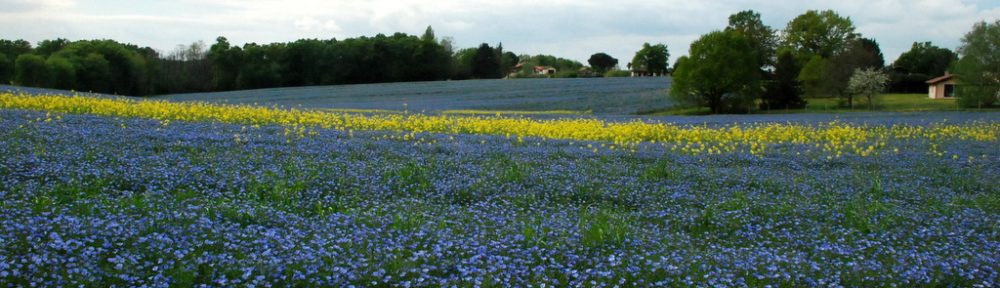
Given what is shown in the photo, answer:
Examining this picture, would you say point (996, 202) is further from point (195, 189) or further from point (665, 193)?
point (195, 189)

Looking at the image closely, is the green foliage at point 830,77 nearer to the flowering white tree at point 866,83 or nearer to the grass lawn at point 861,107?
the grass lawn at point 861,107

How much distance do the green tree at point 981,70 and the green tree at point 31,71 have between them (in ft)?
238

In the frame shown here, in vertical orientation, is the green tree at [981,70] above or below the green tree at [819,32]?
below

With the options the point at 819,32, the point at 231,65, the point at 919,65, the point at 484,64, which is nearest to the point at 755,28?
the point at 819,32

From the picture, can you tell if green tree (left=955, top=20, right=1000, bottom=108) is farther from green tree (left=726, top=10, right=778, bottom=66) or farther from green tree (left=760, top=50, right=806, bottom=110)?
green tree (left=726, top=10, right=778, bottom=66)

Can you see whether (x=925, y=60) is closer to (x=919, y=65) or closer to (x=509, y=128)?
(x=919, y=65)

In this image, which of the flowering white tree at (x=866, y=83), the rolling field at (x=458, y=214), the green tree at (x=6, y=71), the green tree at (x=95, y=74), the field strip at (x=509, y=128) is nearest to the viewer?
the rolling field at (x=458, y=214)

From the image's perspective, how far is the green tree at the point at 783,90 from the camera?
206 feet

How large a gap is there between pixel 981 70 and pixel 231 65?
73431 mm

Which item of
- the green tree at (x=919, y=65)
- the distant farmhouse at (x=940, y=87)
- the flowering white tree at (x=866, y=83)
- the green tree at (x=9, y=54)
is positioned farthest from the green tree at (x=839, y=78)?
the green tree at (x=9, y=54)

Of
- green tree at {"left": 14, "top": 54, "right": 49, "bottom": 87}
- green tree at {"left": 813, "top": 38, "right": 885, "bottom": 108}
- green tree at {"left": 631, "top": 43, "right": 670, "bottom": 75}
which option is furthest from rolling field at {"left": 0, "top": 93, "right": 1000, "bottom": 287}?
green tree at {"left": 631, "top": 43, "right": 670, "bottom": 75}

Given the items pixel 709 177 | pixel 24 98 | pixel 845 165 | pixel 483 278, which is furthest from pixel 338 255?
pixel 24 98

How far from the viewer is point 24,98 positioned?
24234 millimetres

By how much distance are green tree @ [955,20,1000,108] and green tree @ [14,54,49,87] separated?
72.5 metres
